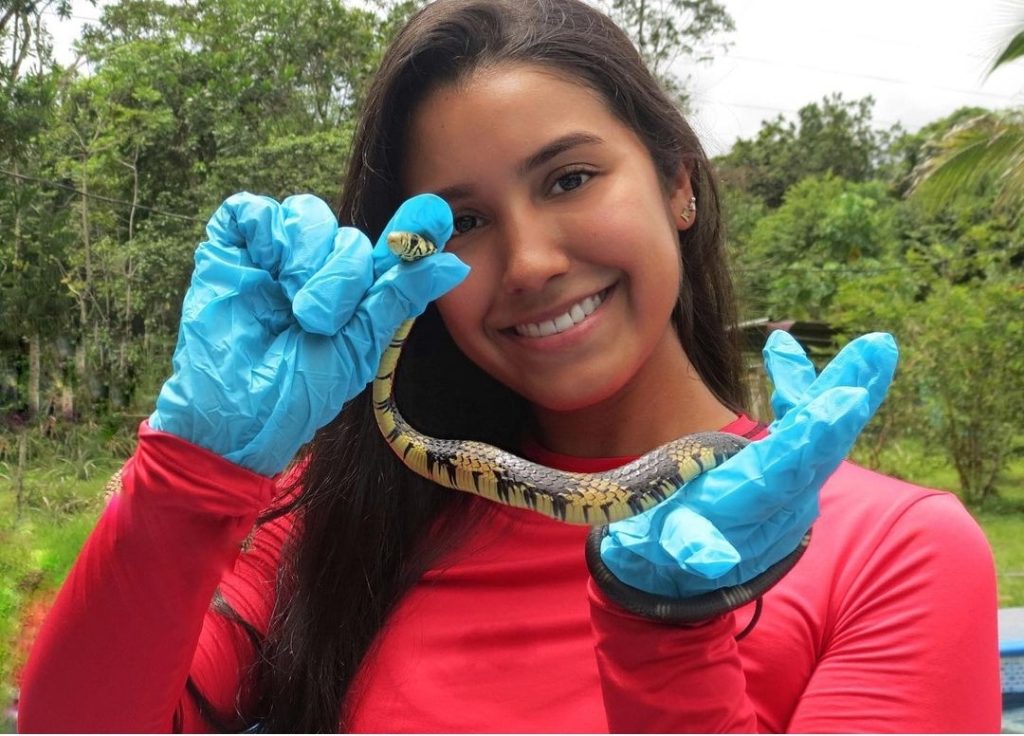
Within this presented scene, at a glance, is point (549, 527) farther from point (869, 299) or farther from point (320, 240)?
point (869, 299)

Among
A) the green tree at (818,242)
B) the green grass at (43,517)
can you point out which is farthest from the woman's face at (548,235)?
the green tree at (818,242)

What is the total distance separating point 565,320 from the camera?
1560 mm

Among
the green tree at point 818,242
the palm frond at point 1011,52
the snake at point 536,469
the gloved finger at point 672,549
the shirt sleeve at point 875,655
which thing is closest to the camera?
the gloved finger at point 672,549

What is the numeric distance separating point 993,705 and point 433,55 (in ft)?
4.54

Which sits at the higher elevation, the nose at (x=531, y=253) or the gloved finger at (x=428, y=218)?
the gloved finger at (x=428, y=218)

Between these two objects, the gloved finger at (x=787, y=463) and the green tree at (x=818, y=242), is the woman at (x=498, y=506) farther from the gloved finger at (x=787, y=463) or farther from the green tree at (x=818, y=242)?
the green tree at (x=818, y=242)

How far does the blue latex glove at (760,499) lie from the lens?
117cm

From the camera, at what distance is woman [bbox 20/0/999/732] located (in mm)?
1257

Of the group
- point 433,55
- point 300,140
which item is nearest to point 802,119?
point 300,140

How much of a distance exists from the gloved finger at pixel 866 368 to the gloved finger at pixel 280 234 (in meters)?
0.88

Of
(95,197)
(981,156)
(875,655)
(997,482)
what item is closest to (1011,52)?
(981,156)

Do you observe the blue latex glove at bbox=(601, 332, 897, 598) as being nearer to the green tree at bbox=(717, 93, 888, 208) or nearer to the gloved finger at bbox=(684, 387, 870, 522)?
the gloved finger at bbox=(684, 387, 870, 522)

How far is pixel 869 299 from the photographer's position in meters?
11.6

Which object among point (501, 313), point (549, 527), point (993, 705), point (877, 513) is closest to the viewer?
point (993, 705)
